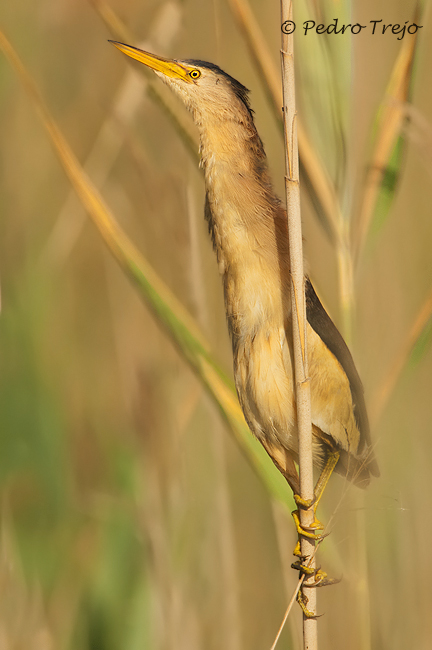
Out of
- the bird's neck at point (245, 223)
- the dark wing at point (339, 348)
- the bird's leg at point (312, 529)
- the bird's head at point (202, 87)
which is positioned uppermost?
the bird's head at point (202, 87)

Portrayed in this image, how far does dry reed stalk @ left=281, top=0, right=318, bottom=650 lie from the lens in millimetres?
676

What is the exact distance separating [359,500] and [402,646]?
1.10ft

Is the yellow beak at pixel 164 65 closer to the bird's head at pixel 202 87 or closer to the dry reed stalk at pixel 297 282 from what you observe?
the bird's head at pixel 202 87

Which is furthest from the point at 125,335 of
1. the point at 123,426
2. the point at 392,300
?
the point at 392,300

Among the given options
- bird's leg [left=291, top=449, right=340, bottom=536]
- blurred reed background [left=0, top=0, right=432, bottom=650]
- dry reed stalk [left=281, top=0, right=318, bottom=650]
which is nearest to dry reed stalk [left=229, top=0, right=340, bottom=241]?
blurred reed background [left=0, top=0, right=432, bottom=650]

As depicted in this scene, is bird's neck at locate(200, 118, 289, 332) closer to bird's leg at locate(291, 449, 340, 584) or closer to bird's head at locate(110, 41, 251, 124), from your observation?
bird's head at locate(110, 41, 251, 124)

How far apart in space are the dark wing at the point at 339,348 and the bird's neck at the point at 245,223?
79mm

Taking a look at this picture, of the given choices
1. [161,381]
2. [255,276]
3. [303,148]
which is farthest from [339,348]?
[161,381]

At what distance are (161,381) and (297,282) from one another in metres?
0.81

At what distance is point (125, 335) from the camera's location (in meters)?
1.51

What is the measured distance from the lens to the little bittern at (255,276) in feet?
2.77

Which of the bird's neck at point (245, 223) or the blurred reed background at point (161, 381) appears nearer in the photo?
the bird's neck at point (245, 223)

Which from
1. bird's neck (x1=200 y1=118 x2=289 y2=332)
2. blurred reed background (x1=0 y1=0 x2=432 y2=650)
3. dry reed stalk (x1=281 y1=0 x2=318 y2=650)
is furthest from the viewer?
blurred reed background (x1=0 y1=0 x2=432 y2=650)

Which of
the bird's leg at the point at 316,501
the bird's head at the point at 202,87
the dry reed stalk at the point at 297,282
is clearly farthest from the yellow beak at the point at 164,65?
the bird's leg at the point at 316,501
